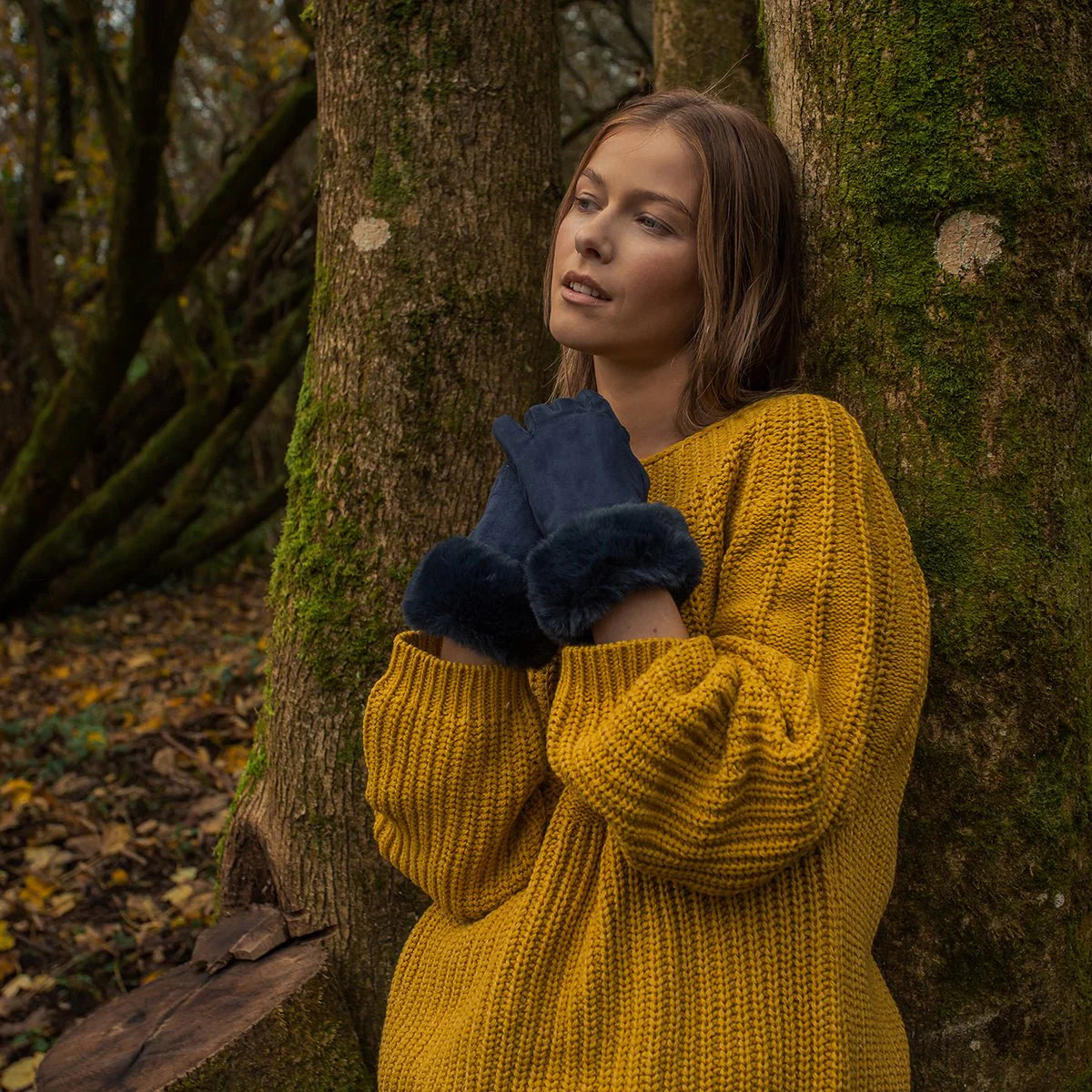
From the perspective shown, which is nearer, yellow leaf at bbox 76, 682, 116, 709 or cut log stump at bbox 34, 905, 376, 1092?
cut log stump at bbox 34, 905, 376, 1092

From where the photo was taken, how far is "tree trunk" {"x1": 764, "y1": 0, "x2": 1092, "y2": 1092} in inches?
70.0

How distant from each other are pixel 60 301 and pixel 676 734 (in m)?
9.05

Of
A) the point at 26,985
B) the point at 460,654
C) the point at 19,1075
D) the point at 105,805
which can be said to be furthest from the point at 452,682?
the point at 105,805

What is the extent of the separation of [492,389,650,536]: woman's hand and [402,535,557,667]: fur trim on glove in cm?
10

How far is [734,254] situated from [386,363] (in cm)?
93

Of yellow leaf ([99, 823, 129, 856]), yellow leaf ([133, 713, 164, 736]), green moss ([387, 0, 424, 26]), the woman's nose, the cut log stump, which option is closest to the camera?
the woman's nose

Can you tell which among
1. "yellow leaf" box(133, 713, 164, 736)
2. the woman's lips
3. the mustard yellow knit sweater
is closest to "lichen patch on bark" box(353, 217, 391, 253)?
the woman's lips

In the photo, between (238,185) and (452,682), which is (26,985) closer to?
(452,682)

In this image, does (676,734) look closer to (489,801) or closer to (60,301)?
(489,801)

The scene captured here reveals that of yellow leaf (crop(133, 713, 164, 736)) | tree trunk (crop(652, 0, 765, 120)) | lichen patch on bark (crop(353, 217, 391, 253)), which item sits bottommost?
yellow leaf (crop(133, 713, 164, 736))

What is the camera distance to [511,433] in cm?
169

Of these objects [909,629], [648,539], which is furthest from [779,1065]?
[648,539]

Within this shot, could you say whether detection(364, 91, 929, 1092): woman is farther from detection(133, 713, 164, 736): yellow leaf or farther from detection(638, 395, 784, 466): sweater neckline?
detection(133, 713, 164, 736): yellow leaf

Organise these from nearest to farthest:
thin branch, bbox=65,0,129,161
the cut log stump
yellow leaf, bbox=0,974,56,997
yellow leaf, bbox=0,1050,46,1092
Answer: the cut log stump < yellow leaf, bbox=0,1050,46,1092 < yellow leaf, bbox=0,974,56,997 < thin branch, bbox=65,0,129,161
